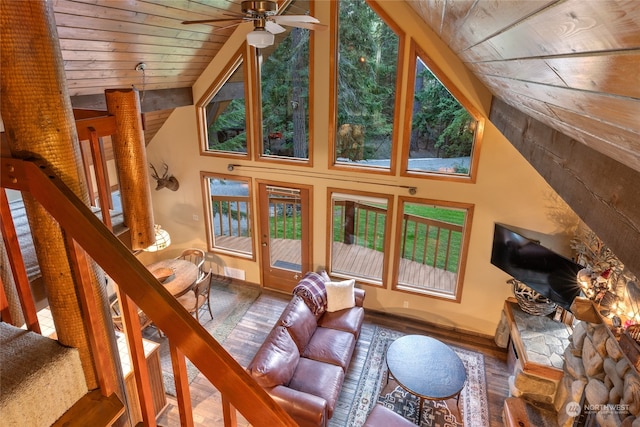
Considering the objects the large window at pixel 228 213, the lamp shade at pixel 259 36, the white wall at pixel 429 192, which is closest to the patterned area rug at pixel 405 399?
the white wall at pixel 429 192

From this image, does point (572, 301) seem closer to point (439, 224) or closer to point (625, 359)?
point (625, 359)

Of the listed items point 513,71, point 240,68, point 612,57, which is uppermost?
point 240,68

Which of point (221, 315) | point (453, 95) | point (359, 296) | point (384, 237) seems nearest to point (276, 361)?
point (359, 296)

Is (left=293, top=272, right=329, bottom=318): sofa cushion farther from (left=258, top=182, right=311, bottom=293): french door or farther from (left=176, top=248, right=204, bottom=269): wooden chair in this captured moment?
(left=176, top=248, right=204, bottom=269): wooden chair

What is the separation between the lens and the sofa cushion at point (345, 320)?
4.85 meters

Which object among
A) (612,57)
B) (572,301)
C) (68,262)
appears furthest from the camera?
(572,301)

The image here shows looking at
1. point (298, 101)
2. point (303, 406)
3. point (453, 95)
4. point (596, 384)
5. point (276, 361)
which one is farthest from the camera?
point (298, 101)

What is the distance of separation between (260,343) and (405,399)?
6.96 feet

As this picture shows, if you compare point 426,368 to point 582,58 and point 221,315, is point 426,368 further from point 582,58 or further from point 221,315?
point 582,58

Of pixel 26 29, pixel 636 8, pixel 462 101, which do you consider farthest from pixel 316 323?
pixel 636 8

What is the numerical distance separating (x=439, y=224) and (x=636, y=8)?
5.10 metres

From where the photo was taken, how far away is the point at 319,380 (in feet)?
12.9

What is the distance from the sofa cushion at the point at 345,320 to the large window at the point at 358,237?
0.85 metres

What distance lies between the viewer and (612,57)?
2.51 feet
